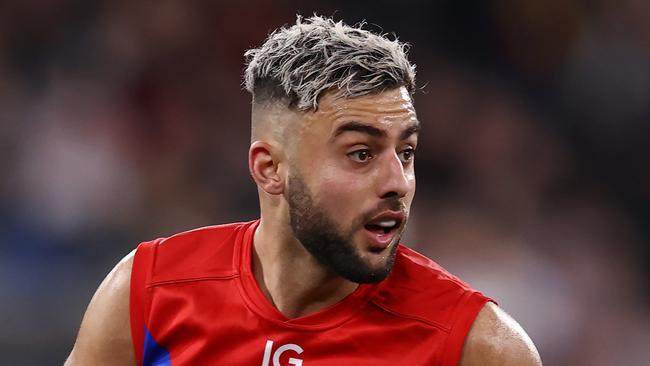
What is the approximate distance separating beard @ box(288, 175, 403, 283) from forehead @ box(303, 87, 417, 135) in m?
0.16

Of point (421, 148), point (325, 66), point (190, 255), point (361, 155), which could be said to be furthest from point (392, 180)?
point (421, 148)

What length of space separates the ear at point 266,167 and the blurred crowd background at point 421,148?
8.66 ft

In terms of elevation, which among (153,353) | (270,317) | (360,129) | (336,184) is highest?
(360,129)

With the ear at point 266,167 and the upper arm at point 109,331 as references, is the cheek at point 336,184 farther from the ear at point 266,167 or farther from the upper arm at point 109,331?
the upper arm at point 109,331

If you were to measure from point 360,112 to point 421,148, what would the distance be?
11.4 feet

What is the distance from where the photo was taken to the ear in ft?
8.66

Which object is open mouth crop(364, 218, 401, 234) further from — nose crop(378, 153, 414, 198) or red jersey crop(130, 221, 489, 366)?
red jersey crop(130, 221, 489, 366)

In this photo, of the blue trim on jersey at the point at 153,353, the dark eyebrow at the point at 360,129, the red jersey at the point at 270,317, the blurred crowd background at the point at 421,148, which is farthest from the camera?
the blurred crowd background at the point at 421,148

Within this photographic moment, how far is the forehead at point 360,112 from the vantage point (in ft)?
8.12

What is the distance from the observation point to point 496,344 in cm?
249

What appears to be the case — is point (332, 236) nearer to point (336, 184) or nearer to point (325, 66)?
point (336, 184)

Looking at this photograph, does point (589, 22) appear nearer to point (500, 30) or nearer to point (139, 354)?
point (500, 30)

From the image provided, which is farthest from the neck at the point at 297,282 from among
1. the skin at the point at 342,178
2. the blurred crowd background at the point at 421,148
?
the blurred crowd background at the point at 421,148

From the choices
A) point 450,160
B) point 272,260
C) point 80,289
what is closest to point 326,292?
point 272,260
